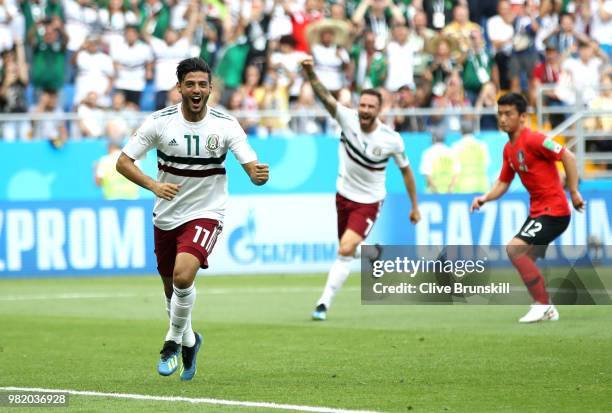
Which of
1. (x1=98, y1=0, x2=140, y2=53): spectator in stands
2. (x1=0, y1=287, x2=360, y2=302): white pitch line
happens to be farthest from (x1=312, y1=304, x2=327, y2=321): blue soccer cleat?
(x1=98, y1=0, x2=140, y2=53): spectator in stands

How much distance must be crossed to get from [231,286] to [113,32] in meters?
6.18

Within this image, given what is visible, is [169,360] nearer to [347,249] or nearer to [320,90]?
[347,249]

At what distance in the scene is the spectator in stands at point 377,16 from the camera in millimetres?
24406

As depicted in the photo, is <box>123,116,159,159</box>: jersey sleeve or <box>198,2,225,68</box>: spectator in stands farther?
<box>198,2,225,68</box>: spectator in stands

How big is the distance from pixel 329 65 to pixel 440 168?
2892 millimetres

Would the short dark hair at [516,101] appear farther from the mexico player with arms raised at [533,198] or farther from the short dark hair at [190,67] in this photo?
the short dark hair at [190,67]

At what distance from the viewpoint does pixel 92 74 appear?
22578mm

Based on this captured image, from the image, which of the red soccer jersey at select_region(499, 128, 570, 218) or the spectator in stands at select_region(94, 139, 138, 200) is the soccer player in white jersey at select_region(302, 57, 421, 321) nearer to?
the red soccer jersey at select_region(499, 128, 570, 218)

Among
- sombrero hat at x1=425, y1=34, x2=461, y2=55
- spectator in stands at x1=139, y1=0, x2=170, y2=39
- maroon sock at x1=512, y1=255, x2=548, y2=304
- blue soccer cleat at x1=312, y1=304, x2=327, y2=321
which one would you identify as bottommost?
blue soccer cleat at x1=312, y1=304, x2=327, y2=321

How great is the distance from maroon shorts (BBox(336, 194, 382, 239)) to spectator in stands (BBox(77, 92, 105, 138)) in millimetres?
7704

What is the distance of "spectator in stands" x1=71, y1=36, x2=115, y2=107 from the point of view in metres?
22.6

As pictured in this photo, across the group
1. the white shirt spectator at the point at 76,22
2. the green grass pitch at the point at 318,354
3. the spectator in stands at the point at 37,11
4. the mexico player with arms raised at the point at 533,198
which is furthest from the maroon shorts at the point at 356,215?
the spectator in stands at the point at 37,11

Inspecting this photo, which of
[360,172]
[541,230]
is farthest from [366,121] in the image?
[541,230]

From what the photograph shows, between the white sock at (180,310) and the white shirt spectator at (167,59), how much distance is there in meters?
13.6
